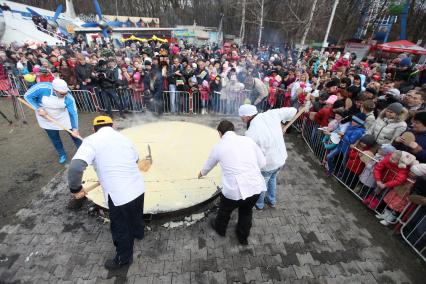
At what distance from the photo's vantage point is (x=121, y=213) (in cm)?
256

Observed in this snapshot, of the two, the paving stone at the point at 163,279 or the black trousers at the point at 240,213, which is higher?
the black trousers at the point at 240,213

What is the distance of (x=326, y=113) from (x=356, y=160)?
1.54 metres

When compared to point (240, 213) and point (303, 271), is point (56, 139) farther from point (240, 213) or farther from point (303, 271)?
point (303, 271)

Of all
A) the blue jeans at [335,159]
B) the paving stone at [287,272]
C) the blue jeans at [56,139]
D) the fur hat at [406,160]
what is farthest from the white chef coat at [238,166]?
the blue jeans at [56,139]

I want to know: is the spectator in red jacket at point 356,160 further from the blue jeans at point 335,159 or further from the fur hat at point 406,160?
the fur hat at point 406,160

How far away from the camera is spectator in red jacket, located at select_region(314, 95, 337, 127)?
5.30 metres

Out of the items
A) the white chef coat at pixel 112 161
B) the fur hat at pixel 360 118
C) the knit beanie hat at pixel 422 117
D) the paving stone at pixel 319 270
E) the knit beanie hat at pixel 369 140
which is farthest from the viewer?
the fur hat at pixel 360 118

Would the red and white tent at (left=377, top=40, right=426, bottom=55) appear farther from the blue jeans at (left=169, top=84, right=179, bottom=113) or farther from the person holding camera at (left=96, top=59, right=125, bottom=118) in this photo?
the person holding camera at (left=96, top=59, right=125, bottom=118)

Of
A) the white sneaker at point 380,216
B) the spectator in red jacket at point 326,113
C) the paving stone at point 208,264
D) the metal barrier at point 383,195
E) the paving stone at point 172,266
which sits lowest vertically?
the paving stone at point 172,266

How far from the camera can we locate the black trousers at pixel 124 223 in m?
2.53

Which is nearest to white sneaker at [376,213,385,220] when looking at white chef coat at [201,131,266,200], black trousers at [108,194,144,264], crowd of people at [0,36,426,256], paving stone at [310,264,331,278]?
crowd of people at [0,36,426,256]

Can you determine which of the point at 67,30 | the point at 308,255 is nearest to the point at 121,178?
the point at 308,255

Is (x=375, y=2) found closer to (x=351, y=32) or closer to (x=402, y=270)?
(x=351, y=32)

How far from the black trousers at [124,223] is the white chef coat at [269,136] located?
1749 mm
